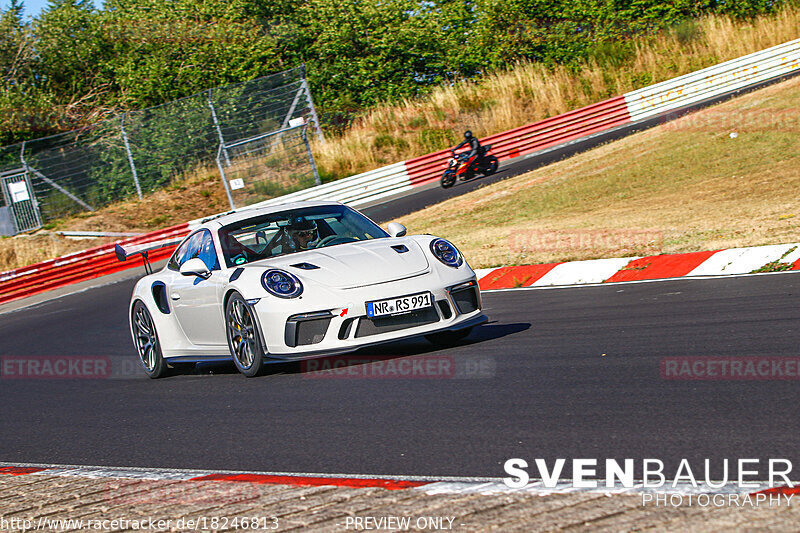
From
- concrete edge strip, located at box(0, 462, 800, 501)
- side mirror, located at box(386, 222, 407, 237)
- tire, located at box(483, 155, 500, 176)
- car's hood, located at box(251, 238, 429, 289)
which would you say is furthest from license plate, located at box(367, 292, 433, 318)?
tire, located at box(483, 155, 500, 176)

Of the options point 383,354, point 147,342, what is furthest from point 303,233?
point 147,342

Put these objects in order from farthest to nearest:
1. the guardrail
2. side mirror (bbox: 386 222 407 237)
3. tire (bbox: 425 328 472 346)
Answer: the guardrail < side mirror (bbox: 386 222 407 237) < tire (bbox: 425 328 472 346)

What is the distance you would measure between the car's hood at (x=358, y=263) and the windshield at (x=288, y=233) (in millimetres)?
229

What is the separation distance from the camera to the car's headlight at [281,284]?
694 centimetres

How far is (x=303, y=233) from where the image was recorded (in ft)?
26.3

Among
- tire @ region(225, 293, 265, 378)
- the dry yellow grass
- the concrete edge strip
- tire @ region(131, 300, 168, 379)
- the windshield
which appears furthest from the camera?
the dry yellow grass

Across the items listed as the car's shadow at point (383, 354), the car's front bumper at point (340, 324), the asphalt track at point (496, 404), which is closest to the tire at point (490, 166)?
the asphalt track at point (496, 404)

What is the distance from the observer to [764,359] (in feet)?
17.9

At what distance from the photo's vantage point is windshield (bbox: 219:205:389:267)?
310 inches

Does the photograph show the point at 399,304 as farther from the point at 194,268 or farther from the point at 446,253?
the point at 194,268

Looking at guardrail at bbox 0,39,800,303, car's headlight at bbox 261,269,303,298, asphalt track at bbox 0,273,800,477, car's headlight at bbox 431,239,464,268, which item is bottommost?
asphalt track at bbox 0,273,800,477

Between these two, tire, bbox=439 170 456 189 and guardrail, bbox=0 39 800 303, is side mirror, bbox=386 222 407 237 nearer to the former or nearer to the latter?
tire, bbox=439 170 456 189

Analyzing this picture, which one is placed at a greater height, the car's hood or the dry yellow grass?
the dry yellow grass

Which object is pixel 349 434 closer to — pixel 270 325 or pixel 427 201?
pixel 270 325
